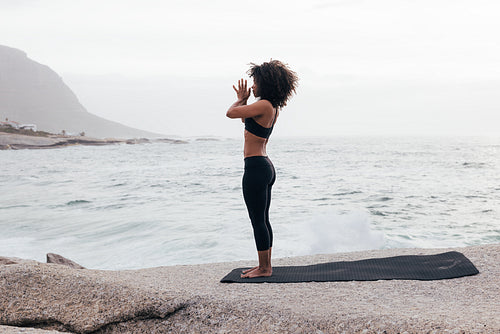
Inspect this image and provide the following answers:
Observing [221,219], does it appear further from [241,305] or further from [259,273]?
[241,305]

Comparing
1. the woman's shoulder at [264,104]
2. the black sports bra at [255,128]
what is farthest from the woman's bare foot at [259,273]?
the woman's shoulder at [264,104]

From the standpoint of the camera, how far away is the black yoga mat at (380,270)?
3438mm

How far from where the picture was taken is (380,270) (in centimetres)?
369

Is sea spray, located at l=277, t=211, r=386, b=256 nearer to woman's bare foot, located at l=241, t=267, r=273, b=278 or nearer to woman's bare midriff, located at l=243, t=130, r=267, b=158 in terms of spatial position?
woman's bare foot, located at l=241, t=267, r=273, b=278

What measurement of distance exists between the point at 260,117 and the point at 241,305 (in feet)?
4.73

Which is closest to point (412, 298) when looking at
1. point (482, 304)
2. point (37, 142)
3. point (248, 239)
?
point (482, 304)

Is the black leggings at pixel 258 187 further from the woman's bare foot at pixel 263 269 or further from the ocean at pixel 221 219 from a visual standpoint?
the ocean at pixel 221 219

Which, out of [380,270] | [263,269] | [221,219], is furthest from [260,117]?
[221,219]

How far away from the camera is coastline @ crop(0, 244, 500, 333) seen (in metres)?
2.38

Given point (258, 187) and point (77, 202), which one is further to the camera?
point (77, 202)

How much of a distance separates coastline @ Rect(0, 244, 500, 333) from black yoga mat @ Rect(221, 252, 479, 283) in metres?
0.12

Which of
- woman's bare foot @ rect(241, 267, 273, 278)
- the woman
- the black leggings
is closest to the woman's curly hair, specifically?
the woman

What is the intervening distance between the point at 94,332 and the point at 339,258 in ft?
9.23

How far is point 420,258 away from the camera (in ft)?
13.4
